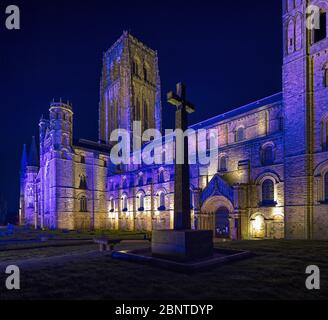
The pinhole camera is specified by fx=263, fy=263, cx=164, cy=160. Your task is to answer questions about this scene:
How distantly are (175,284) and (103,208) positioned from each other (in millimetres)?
46130

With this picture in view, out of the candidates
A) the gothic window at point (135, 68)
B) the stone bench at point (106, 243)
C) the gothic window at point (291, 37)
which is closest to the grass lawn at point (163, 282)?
the stone bench at point (106, 243)

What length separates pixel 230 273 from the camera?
7.71m

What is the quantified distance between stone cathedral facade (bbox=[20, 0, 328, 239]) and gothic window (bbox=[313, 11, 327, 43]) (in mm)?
82

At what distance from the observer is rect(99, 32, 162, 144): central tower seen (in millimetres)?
58375

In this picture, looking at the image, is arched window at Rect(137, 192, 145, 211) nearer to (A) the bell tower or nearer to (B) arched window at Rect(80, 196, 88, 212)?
(B) arched window at Rect(80, 196, 88, 212)

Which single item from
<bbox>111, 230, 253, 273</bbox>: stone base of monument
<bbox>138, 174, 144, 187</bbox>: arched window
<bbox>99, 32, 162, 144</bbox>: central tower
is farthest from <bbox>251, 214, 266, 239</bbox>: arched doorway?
<bbox>99, 32, 162, 144</bbox>: central tower

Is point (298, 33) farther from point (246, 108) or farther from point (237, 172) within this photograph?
point (237, 172)

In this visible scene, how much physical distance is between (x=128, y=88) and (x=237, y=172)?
36719 mm

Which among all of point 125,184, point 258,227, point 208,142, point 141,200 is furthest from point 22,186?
point 258,227

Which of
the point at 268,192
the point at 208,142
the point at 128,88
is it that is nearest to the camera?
the point at 268,192

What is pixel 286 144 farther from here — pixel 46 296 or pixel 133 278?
pixel 46 296

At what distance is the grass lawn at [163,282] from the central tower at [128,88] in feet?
162

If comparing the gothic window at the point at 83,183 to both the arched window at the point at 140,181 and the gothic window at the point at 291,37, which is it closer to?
the arched window at the point at 140,181

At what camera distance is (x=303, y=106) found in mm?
22609
